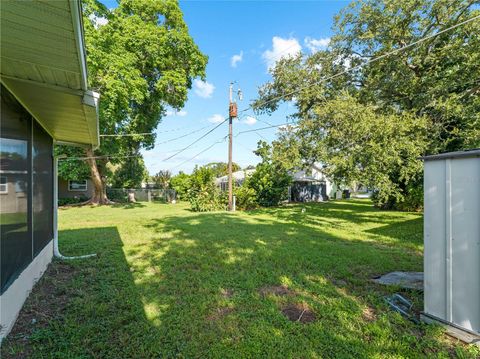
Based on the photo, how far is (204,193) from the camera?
15.2 meters

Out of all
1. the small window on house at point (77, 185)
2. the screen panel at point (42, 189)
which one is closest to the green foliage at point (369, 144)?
the screen panel at point (42, 189)

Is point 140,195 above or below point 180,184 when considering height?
below

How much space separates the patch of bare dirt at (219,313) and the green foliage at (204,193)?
1181 cm

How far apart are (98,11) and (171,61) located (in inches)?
166

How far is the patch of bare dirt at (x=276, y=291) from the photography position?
369cm

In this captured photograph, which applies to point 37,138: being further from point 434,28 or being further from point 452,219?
point 434,28

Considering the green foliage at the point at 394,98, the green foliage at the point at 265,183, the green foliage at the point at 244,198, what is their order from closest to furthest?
the green foliage at the point at 394,98
the green foliage at the point at 244,198
the green foliage at the point at 265,183

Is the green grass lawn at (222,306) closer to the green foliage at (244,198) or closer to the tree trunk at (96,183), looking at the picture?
the green foliage at (244,198)

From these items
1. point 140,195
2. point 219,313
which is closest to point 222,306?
point 219,313

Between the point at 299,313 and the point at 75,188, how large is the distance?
23402 millimetres

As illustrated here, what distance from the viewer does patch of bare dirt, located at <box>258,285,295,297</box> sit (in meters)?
3.69

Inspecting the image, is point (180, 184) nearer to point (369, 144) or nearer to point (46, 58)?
point (369, 144)

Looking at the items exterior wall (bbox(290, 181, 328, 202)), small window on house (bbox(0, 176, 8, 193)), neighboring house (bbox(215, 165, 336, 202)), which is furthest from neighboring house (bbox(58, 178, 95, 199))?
small window on house (bbox(0, 176, 8, 193))

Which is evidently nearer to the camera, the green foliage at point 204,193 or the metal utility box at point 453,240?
the metal utility box at point 453,240
